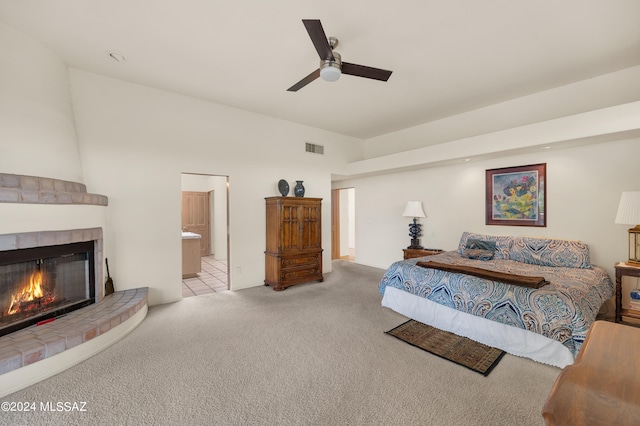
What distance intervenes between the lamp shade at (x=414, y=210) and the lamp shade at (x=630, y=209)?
2.72 meters

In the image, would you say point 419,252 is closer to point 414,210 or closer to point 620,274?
point 414,210

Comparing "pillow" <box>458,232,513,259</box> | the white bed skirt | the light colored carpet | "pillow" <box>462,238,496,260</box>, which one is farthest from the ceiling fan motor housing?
"pillow" <box>458,232,513,259</box>

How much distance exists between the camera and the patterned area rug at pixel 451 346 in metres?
2.58

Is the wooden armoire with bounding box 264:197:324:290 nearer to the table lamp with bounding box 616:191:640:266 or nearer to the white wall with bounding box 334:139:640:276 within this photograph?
the white wall with bounding box 334:139:640:276

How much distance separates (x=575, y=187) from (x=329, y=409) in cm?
443

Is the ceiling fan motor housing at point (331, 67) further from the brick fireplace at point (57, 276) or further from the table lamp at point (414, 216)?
the table lamp at point (414, 216)

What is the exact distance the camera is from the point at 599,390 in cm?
73

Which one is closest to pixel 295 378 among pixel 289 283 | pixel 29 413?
pixel 29 413

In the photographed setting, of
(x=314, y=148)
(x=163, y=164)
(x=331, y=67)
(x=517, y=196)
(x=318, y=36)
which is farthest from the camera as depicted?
(x=314, y=148)

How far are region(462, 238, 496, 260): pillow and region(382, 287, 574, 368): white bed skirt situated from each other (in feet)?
4.50

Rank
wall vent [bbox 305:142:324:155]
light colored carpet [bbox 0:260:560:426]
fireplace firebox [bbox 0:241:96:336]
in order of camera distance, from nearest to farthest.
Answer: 1. light colored carpet [bbox 0:260:560:426]
2. fireplace firebox [bbox 0:241:96:336]
3. wall vent [bbox 305:142:324:155]

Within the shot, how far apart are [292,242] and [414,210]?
2.50 meters

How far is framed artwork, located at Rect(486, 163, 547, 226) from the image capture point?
4.26 meters

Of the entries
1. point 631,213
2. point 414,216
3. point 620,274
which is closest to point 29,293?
point 414,216
